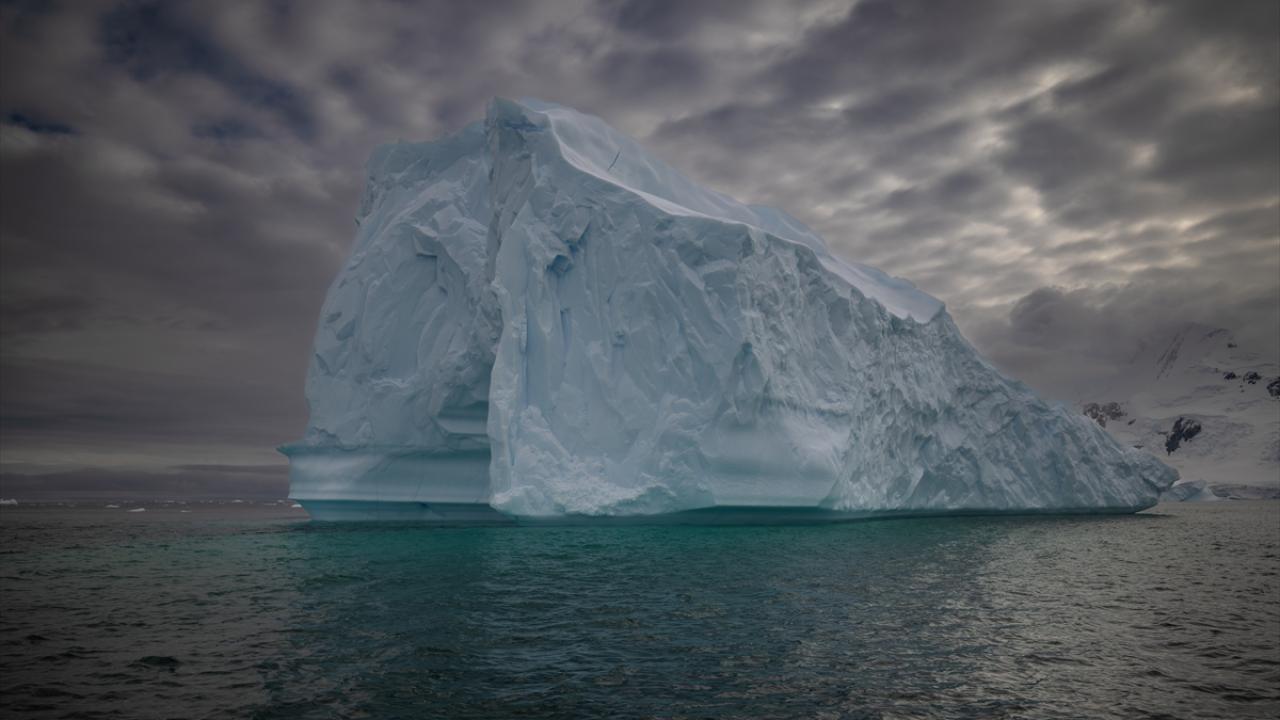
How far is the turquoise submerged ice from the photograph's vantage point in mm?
18375

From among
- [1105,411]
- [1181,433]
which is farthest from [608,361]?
[1105,411]

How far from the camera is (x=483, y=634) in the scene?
7.46 metres

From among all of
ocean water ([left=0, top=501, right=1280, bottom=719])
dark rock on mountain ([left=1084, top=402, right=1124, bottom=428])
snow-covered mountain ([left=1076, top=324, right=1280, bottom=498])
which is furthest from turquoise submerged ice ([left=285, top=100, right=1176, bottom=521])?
dark rock on mountain ([left=1084, top=402, right=1124, bottom=428])

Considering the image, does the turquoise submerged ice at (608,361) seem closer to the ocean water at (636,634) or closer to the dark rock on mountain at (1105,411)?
the ocean water at (636,634)

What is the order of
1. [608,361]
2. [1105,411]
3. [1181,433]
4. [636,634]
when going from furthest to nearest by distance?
[1105,411], [1181,433], [608,361], [636,634]

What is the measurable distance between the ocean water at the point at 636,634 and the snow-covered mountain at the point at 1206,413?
57627 millimetres

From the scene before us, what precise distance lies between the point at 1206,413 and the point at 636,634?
88417 millimetres

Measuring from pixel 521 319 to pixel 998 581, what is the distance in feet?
40.5

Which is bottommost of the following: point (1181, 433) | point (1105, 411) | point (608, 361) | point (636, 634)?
point (636, 634)

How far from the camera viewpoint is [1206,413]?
248 ft

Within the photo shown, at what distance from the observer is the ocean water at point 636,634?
5656 millimetres

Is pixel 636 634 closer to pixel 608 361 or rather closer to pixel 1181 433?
pixel 608 361

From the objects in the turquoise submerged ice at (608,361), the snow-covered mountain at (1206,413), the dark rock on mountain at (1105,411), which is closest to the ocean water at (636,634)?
the turquoise submerged ice at (608,361)

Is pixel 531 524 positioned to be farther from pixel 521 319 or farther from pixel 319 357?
pixel 319 357
